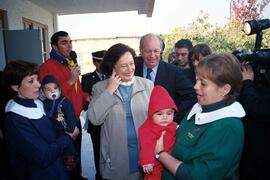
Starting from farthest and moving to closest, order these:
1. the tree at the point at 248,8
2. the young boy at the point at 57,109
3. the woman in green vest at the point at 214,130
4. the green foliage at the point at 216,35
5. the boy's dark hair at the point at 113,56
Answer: the tree at the point at 248,8
the green foliage at the point at 216,35
the young boy at the point at 57,109
the boy's dark hair at the point at 113,56
the woman in green vest at the point at 214,130

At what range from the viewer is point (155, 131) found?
76.5 inches

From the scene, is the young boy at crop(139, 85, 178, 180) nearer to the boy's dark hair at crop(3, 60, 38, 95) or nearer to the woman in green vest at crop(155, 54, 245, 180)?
the woman in green vest at crop(155, 54, 245, 180)

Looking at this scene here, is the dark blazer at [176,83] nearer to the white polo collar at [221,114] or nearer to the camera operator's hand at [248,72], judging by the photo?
the camera operator's hand at [248,72]

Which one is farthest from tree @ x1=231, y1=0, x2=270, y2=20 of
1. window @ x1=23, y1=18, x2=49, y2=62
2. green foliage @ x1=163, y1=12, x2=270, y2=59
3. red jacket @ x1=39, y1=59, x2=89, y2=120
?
red jacket @ x1=39, y1=59, x2=89, y2=120

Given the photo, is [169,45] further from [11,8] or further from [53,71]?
[53,71]

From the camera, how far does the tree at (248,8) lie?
1762 cm

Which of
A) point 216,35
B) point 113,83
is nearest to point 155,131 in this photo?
point 113,83

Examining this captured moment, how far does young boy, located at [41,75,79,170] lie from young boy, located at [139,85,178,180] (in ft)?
2.74

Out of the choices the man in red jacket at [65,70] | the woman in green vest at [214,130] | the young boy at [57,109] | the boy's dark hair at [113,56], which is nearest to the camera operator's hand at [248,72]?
the woman in green vest at [214,130]

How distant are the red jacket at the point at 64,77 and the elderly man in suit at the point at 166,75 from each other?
99 centimetres

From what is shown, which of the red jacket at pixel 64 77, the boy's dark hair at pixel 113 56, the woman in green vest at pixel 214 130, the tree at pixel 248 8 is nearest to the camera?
the woman in green vest at pixel 214 130

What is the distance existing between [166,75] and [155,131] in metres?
0.90

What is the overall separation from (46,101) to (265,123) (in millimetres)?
1937

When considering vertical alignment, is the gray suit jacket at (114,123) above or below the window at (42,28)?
below
